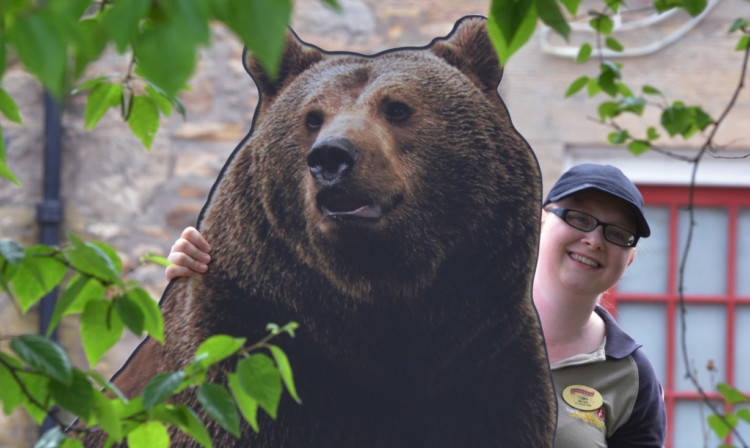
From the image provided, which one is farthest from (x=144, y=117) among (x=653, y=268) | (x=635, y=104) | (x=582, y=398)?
(x=653, y=268)

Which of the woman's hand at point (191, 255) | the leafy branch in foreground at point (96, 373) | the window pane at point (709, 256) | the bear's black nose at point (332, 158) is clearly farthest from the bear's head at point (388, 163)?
the window pane at point (709, 256)

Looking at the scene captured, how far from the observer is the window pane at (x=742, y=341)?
340cm

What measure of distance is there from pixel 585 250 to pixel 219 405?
0.85 m

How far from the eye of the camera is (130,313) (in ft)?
3.16

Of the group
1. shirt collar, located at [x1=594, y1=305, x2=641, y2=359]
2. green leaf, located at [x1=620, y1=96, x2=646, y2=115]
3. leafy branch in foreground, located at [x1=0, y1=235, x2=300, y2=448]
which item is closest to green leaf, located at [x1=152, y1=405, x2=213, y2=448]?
leafy branch in foreground, located at [x1=0, y1=235, x2=300, y2=448]

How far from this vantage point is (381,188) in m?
1.47

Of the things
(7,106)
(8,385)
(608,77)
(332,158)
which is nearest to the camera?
(8,385)

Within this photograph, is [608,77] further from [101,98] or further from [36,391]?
[36,391]

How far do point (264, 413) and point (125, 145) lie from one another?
6.26 ft

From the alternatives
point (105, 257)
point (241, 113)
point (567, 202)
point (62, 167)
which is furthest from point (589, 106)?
Result: point (105, 257)

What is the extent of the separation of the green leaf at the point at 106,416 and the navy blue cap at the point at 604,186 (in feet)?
3.22

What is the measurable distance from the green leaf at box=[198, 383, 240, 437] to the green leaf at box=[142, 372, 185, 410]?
1.5 inches

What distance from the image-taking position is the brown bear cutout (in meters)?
1.46

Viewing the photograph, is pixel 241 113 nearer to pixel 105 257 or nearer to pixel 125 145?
pixel 125 145
